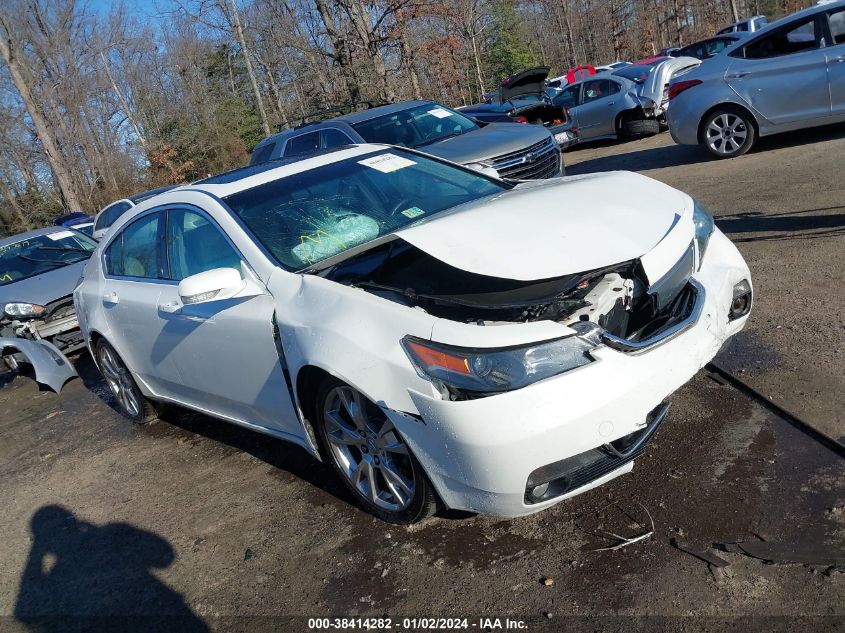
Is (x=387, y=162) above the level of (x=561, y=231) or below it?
above

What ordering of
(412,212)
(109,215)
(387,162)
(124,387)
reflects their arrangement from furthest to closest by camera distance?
(109,215) < (124,387) < (387,162) < (412,212)

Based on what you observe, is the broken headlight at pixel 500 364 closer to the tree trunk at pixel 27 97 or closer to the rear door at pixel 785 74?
the rear door at pixel 785 74

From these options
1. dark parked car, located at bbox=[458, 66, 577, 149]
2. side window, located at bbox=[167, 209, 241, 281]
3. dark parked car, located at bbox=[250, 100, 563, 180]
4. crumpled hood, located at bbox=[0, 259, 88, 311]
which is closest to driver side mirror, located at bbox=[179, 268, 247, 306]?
side window, located at bbox=[167, 209, 241, 281]

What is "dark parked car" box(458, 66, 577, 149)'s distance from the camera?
44.1 ft

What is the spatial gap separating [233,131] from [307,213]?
135 feet

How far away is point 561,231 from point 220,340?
1871mm

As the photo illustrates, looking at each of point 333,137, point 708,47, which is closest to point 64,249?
point 333,137

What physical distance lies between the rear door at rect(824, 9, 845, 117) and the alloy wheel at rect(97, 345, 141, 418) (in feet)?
27.7

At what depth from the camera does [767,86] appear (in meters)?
9.29

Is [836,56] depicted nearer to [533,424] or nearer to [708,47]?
[533,424]

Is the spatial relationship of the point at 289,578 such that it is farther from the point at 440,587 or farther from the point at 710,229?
the point at 710,229

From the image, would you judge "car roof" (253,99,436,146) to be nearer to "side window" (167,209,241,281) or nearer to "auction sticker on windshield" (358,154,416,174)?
"auction sticker on windshield" (358,154,416,174)

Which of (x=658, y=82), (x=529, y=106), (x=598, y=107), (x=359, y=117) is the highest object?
(x=359, y=117)

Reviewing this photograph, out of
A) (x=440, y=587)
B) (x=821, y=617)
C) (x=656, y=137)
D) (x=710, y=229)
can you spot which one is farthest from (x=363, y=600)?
(x=656, y=137)
